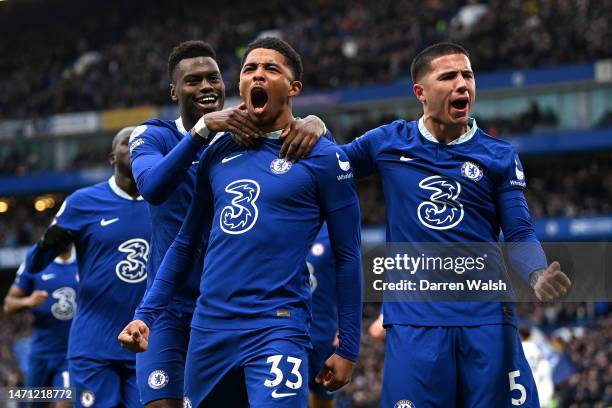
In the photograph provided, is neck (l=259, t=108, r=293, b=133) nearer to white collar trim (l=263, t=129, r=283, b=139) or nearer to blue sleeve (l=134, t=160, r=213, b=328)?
white collar trim (l=263, t=129, r=283, b=139)

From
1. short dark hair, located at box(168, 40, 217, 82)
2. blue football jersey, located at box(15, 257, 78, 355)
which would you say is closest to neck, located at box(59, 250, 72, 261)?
blue football jersey, located at box(15, 257, 78, 355)

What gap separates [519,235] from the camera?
17.8 ft

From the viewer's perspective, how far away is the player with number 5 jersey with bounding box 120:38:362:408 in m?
5.02

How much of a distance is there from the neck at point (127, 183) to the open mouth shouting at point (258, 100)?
9.72 ft

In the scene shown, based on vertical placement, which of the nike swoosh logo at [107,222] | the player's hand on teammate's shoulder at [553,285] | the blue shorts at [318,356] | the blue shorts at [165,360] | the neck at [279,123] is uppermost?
the nike swoosh logo at [107,222]

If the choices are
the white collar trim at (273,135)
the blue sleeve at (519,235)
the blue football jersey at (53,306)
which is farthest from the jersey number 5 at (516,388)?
the blue football jersey at (53,306)

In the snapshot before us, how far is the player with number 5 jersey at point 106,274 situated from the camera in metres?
7.59

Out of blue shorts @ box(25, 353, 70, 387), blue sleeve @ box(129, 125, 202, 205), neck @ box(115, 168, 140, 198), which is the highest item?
neck @ box(115, 168, 140, 198)

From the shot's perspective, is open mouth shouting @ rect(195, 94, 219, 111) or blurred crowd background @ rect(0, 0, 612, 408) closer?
open mouth shouting @ rect(195, 94, 219, 111)

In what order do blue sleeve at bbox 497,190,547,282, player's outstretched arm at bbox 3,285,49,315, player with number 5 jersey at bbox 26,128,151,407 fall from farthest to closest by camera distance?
player's outstretched arm at bbox 3,285,49,315, player with number 5 jersey at bbox 26,128,151,407, blue sleeve at bbox 497,190,547,282

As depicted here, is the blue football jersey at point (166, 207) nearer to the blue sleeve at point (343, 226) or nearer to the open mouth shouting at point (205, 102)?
the open mouth shouting at point (205, 102)

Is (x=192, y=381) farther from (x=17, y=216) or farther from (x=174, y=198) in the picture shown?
(x=17, y=216)

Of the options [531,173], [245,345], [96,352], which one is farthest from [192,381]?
[531,173]

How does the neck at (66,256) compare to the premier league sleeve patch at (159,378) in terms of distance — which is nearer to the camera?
the premier league sleeve patch at (159,378)
